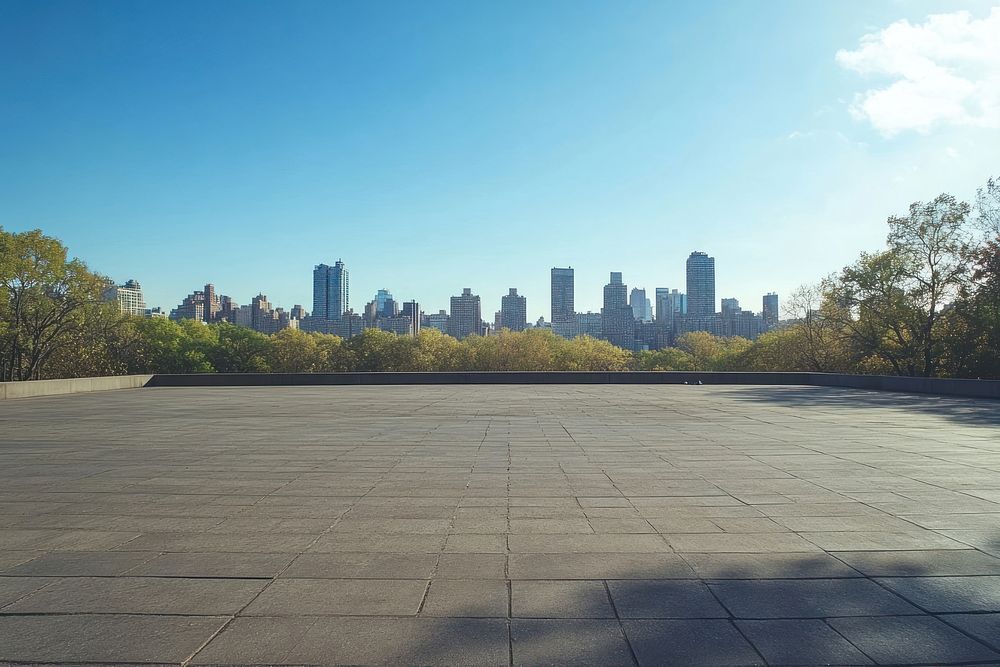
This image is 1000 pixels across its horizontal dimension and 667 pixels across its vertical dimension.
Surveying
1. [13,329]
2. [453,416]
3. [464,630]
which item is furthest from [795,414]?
[13,329]

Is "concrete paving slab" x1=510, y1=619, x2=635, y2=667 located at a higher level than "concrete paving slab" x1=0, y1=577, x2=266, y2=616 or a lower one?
lower

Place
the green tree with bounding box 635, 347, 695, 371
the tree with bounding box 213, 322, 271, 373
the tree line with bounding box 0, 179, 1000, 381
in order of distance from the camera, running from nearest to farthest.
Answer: the tree line with bounding box 0, 179, 1000, 381
the tree with bounding box 213, 322, 271, 373
the green tree with bounding box 635, 347, 695, 371

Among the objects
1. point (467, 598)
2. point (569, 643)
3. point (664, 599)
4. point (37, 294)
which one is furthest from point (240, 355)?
point (569, 643)

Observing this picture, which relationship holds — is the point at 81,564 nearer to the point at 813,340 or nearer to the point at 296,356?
the point at 813,340

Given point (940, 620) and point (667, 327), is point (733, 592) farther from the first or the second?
point (667, 327)

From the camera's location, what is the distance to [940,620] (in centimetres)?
347

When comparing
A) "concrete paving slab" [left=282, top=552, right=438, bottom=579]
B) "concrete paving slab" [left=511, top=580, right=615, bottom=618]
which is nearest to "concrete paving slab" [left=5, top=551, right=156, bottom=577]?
"concrete paving slab" [left=282, top=552, right=438, bottom=579]

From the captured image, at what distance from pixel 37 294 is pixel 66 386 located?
12602 mm

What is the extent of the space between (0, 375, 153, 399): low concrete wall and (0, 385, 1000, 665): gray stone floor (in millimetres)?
18951

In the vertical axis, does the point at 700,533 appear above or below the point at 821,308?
below

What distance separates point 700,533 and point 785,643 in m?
2.02

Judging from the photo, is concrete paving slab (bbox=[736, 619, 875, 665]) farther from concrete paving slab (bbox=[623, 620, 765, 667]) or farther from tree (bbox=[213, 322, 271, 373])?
tree (bbox=[213, 322, 271, 373])

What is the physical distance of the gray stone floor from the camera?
3.22 metres

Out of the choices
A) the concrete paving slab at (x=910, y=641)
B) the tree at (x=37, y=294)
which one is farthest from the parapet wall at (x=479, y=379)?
the concrete paving slab at (x=910, y=641)
